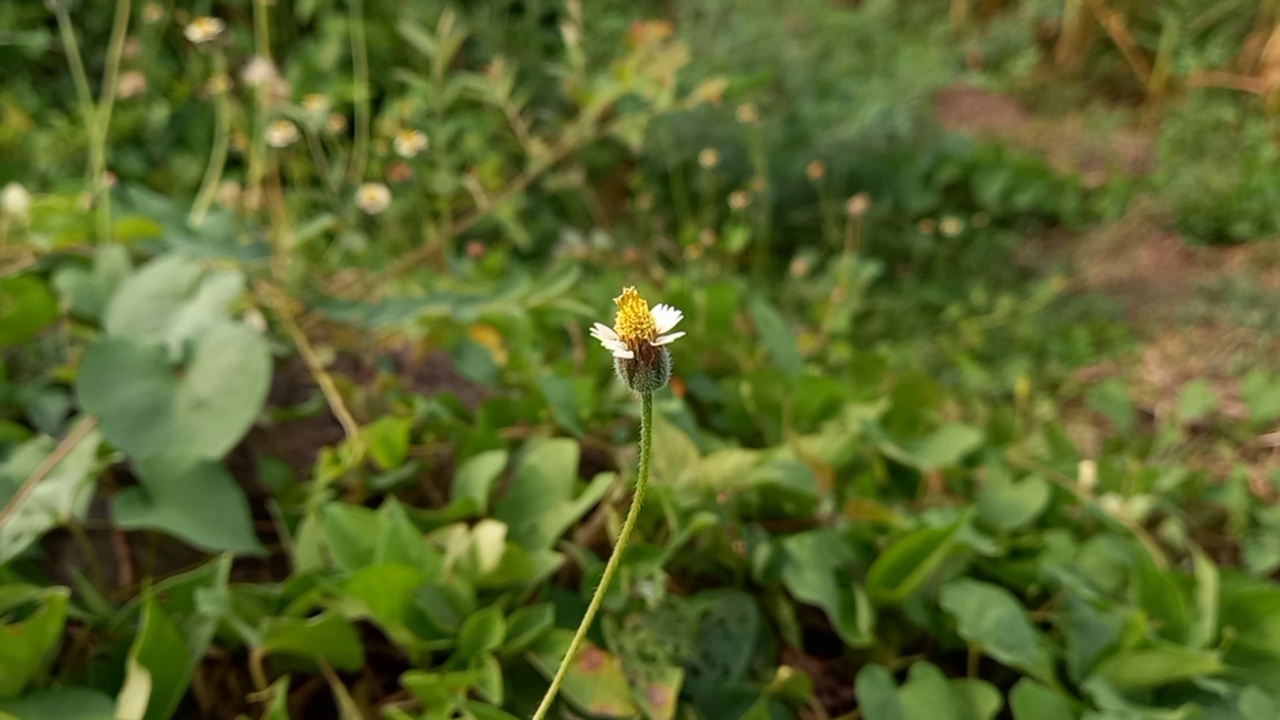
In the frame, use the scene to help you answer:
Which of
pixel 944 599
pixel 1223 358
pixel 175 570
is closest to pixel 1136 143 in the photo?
pixel 1223 358

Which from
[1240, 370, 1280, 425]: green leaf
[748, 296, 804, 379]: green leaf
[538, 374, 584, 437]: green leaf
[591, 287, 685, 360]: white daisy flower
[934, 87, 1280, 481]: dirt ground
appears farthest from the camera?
[934, 87, 1280, 481]: dirt ground

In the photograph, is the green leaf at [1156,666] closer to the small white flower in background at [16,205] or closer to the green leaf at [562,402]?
the green leaf at [562,402]

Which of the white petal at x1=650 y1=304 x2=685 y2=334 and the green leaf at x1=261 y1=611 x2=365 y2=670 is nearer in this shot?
the white petal at x1=650 y1=304 x2=685 y2=334

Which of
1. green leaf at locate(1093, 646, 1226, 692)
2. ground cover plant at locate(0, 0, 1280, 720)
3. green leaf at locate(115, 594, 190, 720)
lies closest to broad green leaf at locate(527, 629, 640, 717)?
ground cover plant at locate(0, 0, 1280, 720)

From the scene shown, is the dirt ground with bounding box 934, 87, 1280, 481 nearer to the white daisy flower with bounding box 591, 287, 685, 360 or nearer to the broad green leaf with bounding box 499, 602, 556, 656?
the broad green leaf with bounding box 499, 602, 556, 656

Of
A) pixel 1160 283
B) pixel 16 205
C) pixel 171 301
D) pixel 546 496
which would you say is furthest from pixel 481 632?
pixel 1160 283

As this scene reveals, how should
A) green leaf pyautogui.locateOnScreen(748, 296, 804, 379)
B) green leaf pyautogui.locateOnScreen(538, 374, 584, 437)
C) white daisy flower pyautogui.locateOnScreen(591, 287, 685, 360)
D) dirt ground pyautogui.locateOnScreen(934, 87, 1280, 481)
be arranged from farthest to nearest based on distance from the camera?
dirt ground pyautogui.locateOnScreen(934, 87, 1280, 481) → green leaf pyautogui.locateOnScreen(748, 296, 804, 379) → green leaf pyautogui.locateOnScreen(538, 374, 584, 437) → white daisy flower pyautogui.locateOnScreen(591, 287, 685, 360)

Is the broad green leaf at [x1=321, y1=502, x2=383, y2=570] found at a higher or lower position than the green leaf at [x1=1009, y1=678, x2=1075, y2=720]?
higher
